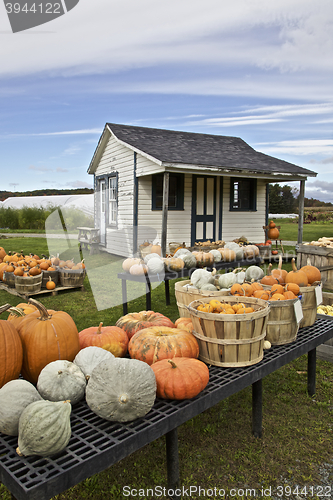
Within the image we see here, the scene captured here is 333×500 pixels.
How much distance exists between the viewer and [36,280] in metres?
6.97

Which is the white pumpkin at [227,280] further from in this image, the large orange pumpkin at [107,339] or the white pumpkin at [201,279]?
the large orange pumpkin at [107,339]

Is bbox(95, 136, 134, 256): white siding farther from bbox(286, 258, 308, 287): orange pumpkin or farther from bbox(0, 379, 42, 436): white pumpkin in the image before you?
bbox(0, 379, 42, 436): white pumpkin

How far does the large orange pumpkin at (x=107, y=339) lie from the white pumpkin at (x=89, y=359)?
0.82 feet

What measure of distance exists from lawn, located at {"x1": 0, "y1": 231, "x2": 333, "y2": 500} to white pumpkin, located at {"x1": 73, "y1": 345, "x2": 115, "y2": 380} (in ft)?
2.78

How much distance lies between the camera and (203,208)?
40.6 feet

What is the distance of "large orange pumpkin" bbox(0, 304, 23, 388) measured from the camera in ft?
6.20

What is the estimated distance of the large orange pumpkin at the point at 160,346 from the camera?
7.36 ft

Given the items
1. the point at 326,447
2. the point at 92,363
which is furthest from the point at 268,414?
the point at 92,363

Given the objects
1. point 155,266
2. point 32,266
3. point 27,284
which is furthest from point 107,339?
point 32,266

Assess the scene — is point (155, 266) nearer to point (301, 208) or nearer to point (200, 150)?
point (200, 150)

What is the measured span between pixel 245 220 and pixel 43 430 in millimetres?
12491

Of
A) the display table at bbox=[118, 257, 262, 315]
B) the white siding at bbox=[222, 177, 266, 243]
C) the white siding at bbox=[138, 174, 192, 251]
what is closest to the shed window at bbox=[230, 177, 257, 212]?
the white siding at bbox=[222, 177, 266, 243]

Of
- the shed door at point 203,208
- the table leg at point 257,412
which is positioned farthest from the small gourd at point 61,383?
the shed door at point 203,208

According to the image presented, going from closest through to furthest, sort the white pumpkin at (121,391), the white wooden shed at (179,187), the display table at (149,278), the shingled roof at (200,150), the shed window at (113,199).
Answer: the white pumpkin at (121,391), the display table at (149,278), the shingled roof at (200,150), the white wooden shed at (179,187), the shed window at (113,199)
